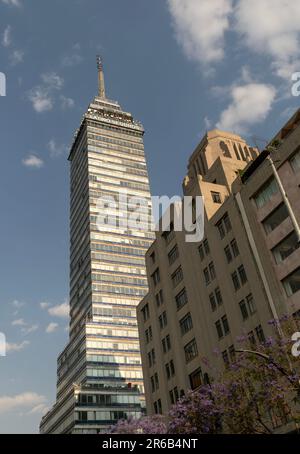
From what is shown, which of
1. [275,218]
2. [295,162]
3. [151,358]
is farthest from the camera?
[151,358]

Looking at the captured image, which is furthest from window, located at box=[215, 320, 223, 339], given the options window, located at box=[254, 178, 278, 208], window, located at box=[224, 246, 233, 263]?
window, located at box=[254, 178, 278, 208]

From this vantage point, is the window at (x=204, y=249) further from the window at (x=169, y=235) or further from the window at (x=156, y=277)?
the window at (x=156, y=277)

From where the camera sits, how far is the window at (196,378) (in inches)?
1714

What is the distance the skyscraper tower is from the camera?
323 ft

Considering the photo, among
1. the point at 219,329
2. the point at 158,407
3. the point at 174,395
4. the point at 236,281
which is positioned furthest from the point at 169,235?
the point at 158,407

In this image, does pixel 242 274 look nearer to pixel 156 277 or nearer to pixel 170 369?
pixel 170 369

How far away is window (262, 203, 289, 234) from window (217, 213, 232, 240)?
4981 mm

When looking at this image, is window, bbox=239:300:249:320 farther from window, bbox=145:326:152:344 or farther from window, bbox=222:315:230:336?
window, bbox=145:326:152:344

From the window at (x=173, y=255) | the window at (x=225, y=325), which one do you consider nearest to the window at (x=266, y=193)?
the window at (x=225, y=325)

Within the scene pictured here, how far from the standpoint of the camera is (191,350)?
151 ft

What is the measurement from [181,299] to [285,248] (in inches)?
650

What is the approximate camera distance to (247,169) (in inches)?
1634

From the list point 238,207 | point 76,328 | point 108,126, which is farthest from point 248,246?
point 108,126
